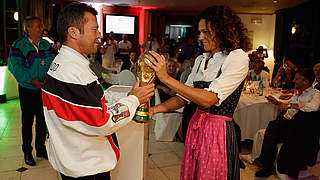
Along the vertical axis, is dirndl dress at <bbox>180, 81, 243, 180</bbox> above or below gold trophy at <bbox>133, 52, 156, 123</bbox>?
below

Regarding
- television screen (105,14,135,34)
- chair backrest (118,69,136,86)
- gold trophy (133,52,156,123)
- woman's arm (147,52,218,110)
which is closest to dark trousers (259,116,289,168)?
woman's arm (147,52,218,110)

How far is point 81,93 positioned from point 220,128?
33.3 inches

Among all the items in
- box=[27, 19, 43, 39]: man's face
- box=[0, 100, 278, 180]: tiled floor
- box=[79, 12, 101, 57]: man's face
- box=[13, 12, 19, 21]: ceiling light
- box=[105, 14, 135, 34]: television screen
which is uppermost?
box=[105, 14, 135, 34]: television screen

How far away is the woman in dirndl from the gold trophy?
32 mm

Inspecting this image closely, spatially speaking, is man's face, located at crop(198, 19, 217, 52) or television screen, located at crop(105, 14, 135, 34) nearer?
man's face, located at crop(198, 19, 217, 52)

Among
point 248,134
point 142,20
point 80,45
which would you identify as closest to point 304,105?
point 248,134

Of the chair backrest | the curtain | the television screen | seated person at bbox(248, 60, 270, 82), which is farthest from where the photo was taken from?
the curtain

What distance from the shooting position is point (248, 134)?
159 inches

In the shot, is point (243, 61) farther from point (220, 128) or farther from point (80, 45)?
point (80, 45)

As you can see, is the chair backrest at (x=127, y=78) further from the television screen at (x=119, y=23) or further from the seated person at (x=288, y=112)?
the television screen at (x=119, y=23)

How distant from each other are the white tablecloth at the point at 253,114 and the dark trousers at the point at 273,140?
47cm

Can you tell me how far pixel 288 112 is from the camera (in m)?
3.48

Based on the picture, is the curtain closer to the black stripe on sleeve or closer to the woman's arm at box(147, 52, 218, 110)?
the woman's arm at box(147, 52, 218, 110)

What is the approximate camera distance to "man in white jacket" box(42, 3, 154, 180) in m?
1.27
